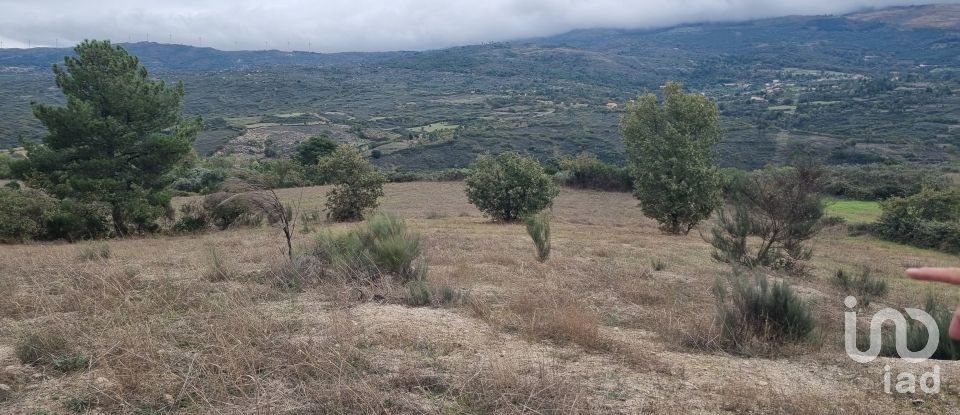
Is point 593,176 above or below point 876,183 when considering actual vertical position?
above

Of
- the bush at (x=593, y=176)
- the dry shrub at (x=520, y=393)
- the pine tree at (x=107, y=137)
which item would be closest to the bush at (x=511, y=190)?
the pine tree at (x=107, y=137)

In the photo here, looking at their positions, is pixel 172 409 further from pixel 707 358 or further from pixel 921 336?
pixel 921 336

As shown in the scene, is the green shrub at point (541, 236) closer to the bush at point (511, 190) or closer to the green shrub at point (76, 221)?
the green shrub at point (76, 221)

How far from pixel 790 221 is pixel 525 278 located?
6444mm

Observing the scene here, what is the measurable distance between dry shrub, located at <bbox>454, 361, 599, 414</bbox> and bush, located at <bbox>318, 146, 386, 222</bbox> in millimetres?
24514

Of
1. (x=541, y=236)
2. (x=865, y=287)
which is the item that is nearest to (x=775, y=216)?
(x=865, y=287)

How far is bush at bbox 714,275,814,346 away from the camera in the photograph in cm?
580

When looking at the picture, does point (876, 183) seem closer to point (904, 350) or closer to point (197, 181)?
point (904, 350)

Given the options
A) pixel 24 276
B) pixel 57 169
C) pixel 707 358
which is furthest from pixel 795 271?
pixel 57 169

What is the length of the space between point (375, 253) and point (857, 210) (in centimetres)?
4052

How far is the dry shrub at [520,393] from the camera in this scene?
378cm

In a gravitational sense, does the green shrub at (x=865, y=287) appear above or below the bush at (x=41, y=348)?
below

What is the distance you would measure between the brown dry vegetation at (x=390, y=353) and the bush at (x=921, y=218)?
24948 millimetres

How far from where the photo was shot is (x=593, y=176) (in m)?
49.5
